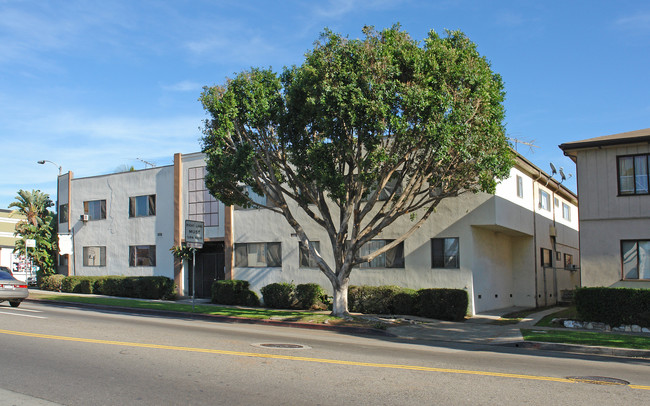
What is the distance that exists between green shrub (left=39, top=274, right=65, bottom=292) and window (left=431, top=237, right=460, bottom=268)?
22.6 meters

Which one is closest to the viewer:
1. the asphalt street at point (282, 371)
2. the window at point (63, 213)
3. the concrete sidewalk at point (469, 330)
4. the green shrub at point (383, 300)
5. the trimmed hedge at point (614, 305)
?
the asphalt street at point (282, 371)

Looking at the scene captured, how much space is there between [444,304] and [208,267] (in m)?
14.1

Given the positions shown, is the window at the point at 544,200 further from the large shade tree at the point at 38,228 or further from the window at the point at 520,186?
the large shade tree at the point at 38,228

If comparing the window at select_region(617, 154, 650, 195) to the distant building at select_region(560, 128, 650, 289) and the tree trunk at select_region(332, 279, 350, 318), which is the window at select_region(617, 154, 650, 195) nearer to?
the distant building at select_region(560, 128, 650, 289)

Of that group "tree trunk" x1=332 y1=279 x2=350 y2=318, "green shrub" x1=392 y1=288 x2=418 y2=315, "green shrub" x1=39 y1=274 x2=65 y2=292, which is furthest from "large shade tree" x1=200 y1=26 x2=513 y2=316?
"green shrub" x1=39 y1=274 x2=65 y2=292

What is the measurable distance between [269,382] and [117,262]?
26.7 meters

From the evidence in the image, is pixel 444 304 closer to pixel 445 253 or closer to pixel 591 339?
pixel 445 253

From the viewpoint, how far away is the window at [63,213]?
3612 cm

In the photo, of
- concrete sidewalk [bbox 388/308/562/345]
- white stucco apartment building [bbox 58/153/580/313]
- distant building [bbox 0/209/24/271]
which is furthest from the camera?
distant building [bbox 0/209/24/271]

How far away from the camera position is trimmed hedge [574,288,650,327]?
56.4 feet

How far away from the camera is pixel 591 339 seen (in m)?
14.5

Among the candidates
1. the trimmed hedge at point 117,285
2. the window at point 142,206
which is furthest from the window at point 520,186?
the window at point 142,206

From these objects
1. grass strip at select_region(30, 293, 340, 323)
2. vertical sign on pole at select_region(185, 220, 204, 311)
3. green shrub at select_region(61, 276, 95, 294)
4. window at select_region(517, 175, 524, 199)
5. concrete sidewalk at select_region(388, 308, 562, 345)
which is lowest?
concrete sidewalk at select_region(388, 308, 562, 345)

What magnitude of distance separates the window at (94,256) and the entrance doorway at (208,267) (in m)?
6.89
